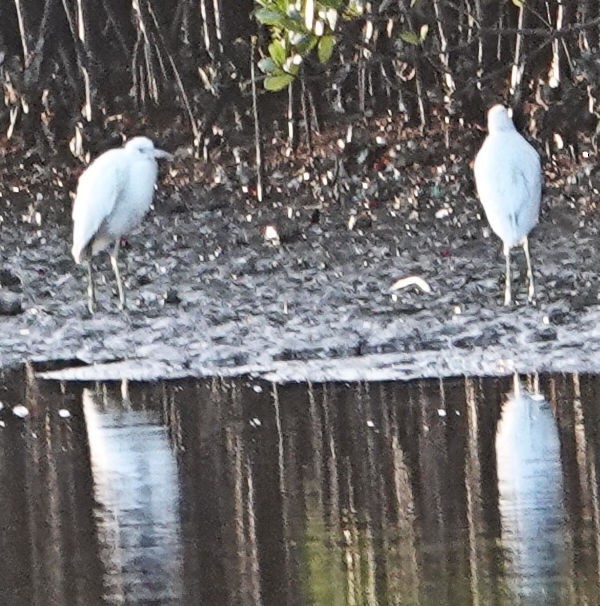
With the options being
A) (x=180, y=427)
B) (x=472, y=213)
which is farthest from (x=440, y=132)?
(x=180, y=427)

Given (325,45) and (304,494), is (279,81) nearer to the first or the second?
(325,45)

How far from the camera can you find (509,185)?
35.2 ft

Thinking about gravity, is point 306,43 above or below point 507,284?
above

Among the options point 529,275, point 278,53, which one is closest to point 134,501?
point 278,53

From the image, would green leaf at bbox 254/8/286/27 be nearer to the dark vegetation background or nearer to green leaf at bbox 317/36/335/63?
green leaf at bbox 317/36/335/63

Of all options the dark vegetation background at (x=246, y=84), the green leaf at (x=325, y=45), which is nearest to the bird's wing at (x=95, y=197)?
the dark vegetation background at (x=246, y=84)

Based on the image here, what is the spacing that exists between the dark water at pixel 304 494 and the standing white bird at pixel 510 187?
261 cm

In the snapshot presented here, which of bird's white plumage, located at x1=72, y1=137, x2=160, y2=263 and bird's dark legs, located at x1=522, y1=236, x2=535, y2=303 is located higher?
→ bird's white plumage, located at x1=72, y1=137, x2=160, y2=263

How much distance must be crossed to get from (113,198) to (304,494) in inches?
230

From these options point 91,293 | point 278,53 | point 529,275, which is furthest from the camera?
point 91,293

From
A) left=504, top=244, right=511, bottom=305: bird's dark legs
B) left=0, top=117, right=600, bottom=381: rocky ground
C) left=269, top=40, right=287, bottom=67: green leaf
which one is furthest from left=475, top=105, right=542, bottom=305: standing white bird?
left=269, top=40, right=287, bottom=67: green leaf

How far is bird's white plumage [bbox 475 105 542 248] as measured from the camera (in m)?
10.6

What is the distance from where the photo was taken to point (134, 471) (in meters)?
6.62

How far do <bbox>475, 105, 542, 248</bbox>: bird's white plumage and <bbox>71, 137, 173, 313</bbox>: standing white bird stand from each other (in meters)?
2.18
